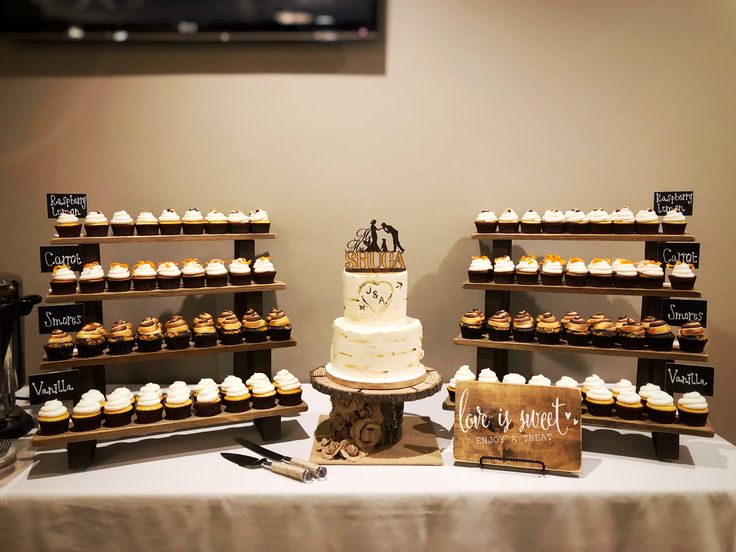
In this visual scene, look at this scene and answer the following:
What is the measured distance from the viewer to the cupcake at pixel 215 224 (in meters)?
2.98

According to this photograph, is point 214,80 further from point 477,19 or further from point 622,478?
point 622,478

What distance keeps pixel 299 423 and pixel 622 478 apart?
1.61 m

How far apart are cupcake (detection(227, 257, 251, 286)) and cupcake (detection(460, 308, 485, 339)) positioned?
47.1 inches

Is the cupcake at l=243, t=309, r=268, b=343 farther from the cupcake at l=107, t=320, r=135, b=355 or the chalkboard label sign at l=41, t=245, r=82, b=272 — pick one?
the chalkboard label sign at l=41, t=245, r=82, b=272

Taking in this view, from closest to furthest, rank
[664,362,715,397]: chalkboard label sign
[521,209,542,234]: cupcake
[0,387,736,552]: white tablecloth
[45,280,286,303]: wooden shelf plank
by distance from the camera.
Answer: [0,387,736,552]: white tablecloth, [664,362,715,397]: chalkboard label sign, [45,280,286,303]: wooden shelf plank, [521,209,542,234]: cupcake

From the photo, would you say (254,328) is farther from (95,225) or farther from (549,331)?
(549,331)

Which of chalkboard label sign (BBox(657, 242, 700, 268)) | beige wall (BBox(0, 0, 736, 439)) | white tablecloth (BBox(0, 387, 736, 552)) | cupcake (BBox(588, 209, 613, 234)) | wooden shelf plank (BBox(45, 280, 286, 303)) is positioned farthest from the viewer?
beige wall (BBox(0, 0, 736, 439))

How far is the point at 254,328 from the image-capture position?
2941 mm

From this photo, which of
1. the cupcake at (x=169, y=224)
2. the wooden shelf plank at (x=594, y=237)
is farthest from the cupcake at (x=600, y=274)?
the cupcake at (x=169, y=224)

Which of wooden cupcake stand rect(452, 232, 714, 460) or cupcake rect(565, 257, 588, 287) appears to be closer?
wooden cupcake stand rect(452, 232, 714, 460)

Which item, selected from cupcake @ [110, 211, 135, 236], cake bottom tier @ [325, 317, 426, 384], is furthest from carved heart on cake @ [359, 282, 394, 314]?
cupcake @ [110, 211, 135, 236]

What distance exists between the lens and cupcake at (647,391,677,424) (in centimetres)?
258

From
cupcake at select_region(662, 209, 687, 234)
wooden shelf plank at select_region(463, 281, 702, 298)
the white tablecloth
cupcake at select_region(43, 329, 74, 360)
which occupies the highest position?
cupcake at select_region(662, 209, 687, 234)

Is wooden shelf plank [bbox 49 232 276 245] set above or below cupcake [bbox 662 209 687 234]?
below
